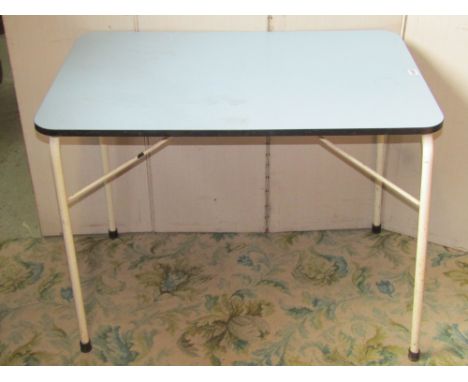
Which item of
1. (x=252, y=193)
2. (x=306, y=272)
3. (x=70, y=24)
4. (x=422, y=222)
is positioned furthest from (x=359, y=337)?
(x=70, y=24)

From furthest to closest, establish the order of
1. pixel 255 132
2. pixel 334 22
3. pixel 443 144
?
1. pixel 443 144
2. pixel 334 22
3. pixel 255 132

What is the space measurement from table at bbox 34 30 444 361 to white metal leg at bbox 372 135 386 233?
0.42 metres

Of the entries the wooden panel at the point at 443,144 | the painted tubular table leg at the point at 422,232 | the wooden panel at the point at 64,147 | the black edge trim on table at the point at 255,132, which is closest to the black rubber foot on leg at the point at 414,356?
the painted tubular table leg at the point at 422,232

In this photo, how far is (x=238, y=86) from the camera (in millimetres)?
1837

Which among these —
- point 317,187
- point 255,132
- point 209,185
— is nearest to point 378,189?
point 317,187

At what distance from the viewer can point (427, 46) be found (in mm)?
2166

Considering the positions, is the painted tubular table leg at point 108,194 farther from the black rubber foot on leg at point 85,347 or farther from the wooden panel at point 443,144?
the wooden panel at point 443,144

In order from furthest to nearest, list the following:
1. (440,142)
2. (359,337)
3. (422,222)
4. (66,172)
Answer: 1. (66,172)
2. (440,142)
3. (359,337)
4. (422,222)

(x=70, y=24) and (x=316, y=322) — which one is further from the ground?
(x=70, y=24)

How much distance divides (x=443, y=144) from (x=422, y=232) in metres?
0.64

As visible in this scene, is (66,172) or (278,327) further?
(66,172)

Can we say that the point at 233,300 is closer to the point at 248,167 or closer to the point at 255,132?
the point at 248,167

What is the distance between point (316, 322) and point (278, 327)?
0.13 meters
